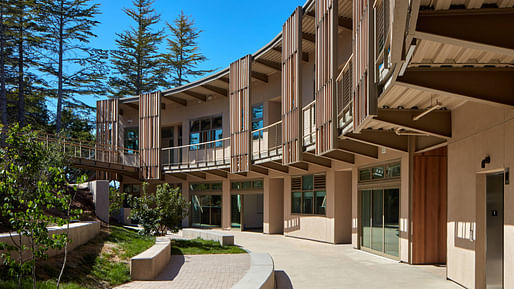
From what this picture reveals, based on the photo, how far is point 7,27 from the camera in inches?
1387

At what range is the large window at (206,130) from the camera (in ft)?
90.4

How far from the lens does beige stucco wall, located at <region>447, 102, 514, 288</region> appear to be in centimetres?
778

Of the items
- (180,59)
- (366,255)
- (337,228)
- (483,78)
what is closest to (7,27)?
(180,59)

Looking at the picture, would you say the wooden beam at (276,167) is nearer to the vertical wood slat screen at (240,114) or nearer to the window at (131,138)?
the vertical wood slat screen at (240,114)

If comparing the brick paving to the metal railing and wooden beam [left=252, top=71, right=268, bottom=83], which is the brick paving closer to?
wooden beam [left=252, top=71, right=268, bottom=83]

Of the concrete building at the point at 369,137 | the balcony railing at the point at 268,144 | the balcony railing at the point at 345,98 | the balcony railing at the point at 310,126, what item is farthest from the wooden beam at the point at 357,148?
the balcony railing at the point at 268,144

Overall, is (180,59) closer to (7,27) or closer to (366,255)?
(7,27)

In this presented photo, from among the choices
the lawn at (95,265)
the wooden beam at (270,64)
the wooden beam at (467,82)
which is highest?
the wooden beam at (270,64)

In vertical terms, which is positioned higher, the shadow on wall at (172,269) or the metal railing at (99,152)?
the metal railing at (99,152)

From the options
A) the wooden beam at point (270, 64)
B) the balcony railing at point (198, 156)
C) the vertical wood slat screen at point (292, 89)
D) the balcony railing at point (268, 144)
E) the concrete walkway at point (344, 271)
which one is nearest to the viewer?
the concrete walkway at point (344, 271)

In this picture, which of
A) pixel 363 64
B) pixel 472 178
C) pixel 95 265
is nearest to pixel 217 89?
pixel 95 265

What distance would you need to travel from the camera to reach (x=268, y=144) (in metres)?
20.9

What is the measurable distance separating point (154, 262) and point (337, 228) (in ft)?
31.2

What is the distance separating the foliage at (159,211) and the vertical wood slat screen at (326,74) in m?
5.85
